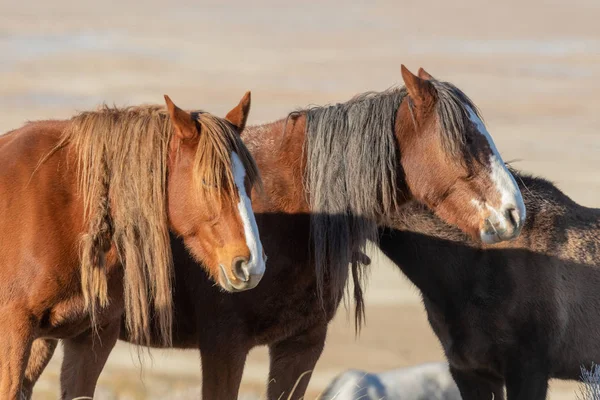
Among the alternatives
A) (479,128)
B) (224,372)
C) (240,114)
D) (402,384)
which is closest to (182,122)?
(240,114)

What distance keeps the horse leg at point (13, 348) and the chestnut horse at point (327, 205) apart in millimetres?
669

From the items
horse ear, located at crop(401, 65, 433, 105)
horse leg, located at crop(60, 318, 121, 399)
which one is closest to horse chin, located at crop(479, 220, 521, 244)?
horse ear, located at crop(401, 65, 433, 105)

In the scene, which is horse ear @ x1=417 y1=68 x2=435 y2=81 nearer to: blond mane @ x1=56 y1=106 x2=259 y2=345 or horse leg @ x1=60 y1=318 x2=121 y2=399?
blond mane @ x1=56 y1=106 x2=259 y2=345

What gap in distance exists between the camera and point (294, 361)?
5473 mm

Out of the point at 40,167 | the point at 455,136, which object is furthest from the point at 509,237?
the point at 40,167

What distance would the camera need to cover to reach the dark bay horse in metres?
5.80

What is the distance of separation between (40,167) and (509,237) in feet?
7.77

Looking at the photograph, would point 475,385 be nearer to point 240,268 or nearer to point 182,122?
point 240,268

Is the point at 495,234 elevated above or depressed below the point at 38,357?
above

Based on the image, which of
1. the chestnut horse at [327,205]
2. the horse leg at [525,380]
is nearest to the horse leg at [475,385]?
the horse leg at [525,380]

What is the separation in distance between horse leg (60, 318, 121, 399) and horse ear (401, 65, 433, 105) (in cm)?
194

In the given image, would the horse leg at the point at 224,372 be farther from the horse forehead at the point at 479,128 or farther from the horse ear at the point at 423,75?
the horse ear at the point at 423,75

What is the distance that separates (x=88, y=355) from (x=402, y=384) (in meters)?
3.55

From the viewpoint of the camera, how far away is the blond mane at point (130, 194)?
4.47 metres
